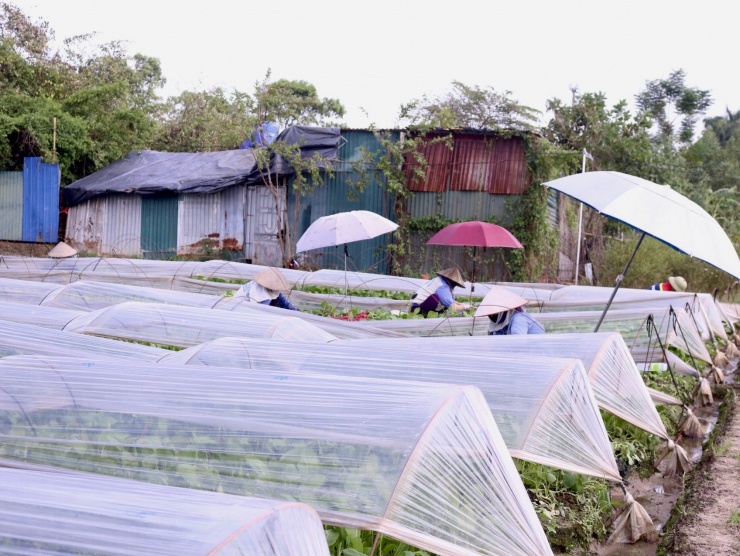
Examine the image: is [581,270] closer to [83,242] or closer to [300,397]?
[83,242]

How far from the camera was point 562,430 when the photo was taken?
12.9 ft

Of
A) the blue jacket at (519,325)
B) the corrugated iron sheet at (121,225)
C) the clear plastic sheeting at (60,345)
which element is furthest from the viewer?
the corrugated iron sheet at (121,225)

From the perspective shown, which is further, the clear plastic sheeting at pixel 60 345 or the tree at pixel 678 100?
the tree at pixel 678 100

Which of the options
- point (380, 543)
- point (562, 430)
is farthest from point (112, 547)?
point (562, 430)

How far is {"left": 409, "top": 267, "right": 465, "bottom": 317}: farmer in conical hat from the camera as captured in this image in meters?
7.91

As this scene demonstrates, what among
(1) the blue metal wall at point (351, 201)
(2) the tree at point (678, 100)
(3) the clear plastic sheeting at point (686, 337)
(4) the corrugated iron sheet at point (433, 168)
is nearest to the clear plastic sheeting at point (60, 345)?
(3) the clear plastic sheeting at point (686, 337)

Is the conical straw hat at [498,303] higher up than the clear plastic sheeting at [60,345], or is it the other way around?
the conical straw hat at [498,303]

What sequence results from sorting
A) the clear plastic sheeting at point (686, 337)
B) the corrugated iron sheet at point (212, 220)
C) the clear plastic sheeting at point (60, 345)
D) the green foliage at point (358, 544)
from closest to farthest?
1. the green foliage at point (358, 544)
2. the clear plastic sheeting at point (60, 345)
3. the clear plastic sheeting at point (686, 337)
4. the corrugated iron sheet at point (212, 220)

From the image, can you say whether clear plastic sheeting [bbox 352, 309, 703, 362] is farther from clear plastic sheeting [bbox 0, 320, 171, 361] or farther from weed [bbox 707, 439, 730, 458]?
clear plastic sheeting [bbox 0, 320, 171, 361]

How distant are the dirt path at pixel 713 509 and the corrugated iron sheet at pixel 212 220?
482 inches

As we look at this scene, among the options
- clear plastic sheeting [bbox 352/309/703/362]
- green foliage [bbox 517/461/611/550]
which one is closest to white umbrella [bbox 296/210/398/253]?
clear plastic sheeting [bbox 352/309/703/362]

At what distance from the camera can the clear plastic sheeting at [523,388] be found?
152 inches

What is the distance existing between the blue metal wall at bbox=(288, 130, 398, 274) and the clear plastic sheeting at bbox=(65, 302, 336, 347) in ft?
30.0

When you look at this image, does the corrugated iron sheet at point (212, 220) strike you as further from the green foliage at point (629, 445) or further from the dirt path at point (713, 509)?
the dirt path at point (713, 509)
